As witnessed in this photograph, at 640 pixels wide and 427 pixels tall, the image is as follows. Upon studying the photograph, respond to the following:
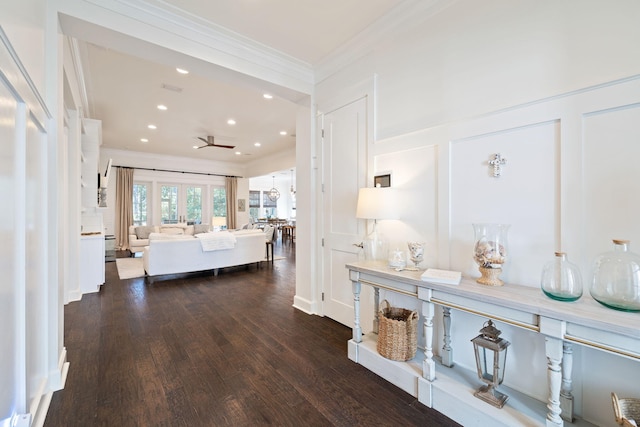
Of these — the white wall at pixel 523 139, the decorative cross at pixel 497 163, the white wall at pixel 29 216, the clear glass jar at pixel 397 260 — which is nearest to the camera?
the white wall at pixel 29 216

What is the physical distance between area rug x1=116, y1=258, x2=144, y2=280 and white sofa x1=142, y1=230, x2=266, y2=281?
376 millimetres

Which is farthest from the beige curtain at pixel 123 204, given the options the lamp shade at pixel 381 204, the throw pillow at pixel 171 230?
the lamp shade at pixel 381 204

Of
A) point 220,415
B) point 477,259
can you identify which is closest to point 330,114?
point 477,259

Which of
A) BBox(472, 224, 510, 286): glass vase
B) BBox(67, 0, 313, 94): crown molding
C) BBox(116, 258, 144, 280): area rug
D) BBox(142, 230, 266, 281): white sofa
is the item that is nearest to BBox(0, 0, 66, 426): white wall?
BBox(67, 0, 313, 94): crown molding

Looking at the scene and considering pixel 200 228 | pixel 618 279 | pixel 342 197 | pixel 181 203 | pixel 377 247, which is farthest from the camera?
pixel 181 203

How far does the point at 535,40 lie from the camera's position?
1647 millimetres

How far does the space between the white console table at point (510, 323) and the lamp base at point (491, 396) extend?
0.09 ft

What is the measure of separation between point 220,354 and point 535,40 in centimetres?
325

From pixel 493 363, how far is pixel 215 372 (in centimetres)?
198

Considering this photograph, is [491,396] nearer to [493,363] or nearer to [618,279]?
[493,363]

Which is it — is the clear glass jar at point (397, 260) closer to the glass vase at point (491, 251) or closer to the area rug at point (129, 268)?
the glass vase at point (491, 251)

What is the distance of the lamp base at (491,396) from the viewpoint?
1565mm

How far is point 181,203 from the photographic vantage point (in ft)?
30.9

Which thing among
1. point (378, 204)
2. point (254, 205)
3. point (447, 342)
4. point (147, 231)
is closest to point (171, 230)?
point (147, 231)
